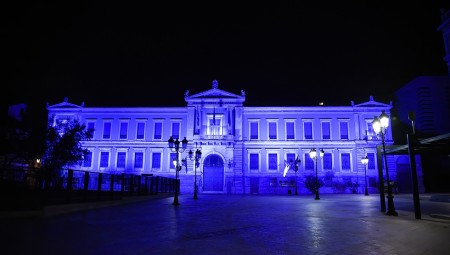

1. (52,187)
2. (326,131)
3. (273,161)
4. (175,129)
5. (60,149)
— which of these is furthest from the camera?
(175,129)

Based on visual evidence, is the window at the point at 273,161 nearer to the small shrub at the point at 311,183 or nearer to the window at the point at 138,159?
the small shrub at the point at 311,183

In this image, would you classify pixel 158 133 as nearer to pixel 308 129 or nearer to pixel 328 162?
pixel 308 129

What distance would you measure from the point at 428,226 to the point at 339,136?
37.1 metres

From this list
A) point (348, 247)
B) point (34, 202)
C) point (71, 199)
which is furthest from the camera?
point (71, 199)

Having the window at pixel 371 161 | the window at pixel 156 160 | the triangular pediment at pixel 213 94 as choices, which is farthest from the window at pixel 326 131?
the window at pixel 156 160

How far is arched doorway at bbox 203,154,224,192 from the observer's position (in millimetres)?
41662

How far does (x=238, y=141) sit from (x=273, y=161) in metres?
5.92

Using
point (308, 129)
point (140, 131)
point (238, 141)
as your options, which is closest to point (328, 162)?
point (308, 129)

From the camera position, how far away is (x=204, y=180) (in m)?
41.8

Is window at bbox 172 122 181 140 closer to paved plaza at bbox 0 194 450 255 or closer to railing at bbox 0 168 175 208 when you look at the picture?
railing at bbox 0 168 175 208

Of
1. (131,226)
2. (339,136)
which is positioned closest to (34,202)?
(131,226)

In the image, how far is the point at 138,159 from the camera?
43750 millimetres

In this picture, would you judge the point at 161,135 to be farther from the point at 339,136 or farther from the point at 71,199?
the point at 71,199

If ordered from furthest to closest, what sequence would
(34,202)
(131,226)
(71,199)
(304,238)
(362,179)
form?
1. (362,179)
2. (71,199)
3. (34,202)
4. (131,226)
5. (304,238)
